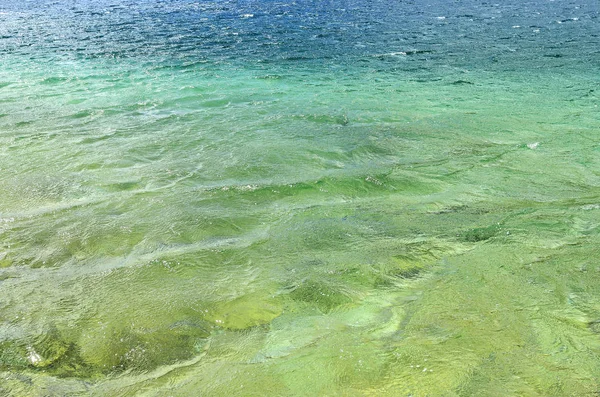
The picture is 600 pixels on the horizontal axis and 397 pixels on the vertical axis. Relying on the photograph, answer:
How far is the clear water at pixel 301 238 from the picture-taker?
3.62 metres

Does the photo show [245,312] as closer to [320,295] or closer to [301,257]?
[320,295]

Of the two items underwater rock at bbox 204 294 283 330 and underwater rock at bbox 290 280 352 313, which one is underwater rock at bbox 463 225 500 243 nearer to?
underwater rock at bbox 290 280 352 313

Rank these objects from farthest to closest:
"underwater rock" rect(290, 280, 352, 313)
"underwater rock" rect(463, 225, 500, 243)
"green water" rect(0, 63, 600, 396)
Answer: "underwater rock" rect(463, 225, 500, 243), "underwater rock" rect(290, 280, 352, 313), "green water" rect(0, 63, 600, 396)

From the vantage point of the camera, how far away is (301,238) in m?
5.41

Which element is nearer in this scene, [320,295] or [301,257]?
[320,295]

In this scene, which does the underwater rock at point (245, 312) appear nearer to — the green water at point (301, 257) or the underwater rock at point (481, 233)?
the green water at point (301, 257)

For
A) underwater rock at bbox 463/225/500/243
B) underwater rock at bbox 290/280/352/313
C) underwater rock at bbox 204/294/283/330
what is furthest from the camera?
underwater rock at bbox 463/225/500/243

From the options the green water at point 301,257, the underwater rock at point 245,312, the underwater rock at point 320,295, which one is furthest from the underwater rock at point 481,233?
the underwater rock at point 245,312

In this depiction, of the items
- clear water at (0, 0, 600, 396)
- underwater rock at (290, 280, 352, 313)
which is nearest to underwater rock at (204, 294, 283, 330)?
clear water at (0, 0, 600, 396)

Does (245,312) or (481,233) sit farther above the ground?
(245,312)

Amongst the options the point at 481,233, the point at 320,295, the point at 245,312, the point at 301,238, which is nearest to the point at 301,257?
the point at 301,238

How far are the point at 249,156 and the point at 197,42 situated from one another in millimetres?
15089

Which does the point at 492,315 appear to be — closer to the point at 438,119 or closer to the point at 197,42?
the point at 438,119

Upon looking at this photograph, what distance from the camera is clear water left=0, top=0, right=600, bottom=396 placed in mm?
3617
